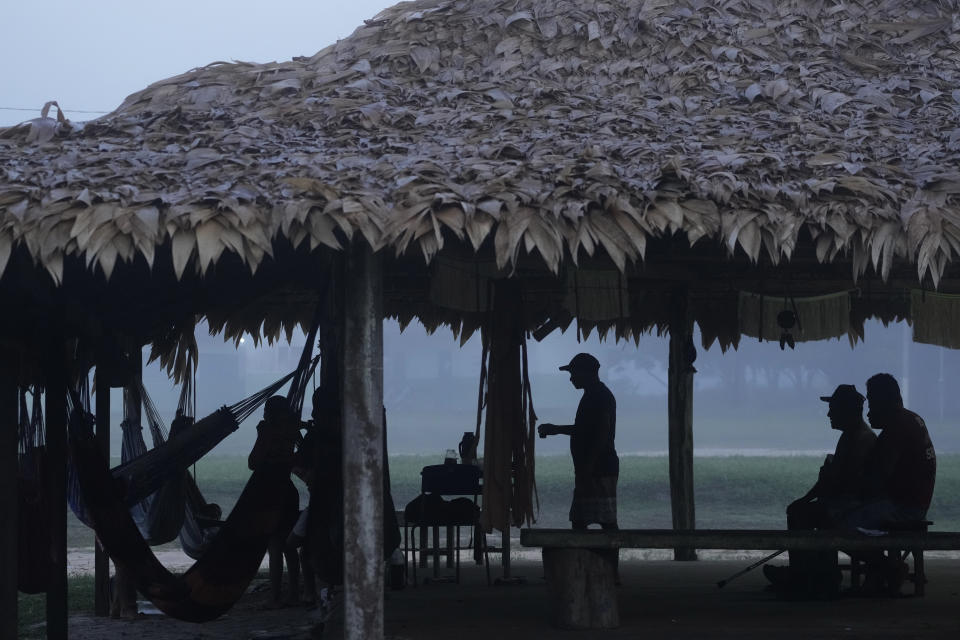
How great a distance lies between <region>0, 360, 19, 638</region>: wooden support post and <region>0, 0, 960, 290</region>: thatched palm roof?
933mm

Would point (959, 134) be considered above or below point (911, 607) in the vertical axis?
above

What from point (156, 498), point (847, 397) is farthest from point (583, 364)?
point (156, 498)

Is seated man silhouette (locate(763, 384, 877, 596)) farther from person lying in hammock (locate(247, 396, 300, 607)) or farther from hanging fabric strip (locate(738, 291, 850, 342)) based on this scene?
person lying in hammock (locate(247, 396, 300, 607))

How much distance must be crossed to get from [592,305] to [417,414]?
148ft

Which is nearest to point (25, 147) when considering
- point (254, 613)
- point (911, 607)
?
point (254, 613)

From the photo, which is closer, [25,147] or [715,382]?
[25,147]

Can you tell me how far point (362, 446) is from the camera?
5.04 metres

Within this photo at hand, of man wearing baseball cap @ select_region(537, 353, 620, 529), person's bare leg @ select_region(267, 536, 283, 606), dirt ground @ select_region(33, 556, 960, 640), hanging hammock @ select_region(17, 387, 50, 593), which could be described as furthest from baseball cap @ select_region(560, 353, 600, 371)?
hanging hammock @ select_region(17, 387, 50, 593)

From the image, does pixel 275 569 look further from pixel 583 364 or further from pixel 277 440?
pixel 583 364

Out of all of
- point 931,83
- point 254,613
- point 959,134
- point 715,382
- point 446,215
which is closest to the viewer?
point 446,215

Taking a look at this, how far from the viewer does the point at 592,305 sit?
6.59m

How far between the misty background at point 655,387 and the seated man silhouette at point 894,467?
109 ft

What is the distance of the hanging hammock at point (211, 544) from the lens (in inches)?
208

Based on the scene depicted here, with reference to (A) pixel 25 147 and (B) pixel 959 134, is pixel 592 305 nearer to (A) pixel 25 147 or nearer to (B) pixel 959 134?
(B) pixel 959 134
